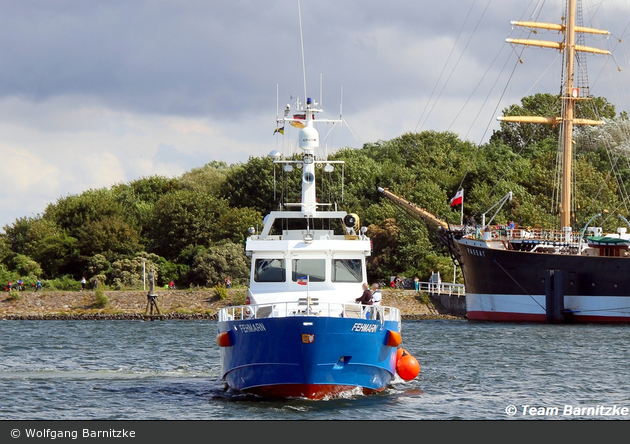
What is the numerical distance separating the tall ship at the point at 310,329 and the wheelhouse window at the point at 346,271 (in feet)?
0.11

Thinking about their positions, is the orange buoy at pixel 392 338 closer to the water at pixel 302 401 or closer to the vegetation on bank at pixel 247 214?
the water at pixel 302 401

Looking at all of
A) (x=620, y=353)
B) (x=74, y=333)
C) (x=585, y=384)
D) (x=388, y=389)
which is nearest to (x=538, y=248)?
(x=620, y=353)

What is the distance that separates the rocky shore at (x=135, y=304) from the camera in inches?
3113

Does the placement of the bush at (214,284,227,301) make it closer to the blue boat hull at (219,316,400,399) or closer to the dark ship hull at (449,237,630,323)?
the dark ship hull at (449,237,630,323)

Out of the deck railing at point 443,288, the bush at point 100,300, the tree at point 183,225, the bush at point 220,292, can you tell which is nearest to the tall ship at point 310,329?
the bush at point 220,292

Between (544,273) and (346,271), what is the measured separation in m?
40.9

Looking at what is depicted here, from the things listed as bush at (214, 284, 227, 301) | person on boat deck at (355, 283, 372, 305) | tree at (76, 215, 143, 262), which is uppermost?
tree at (76, 215, 143, 262)

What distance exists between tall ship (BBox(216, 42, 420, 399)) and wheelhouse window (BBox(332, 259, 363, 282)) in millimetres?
32

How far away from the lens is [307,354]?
88.4 feet

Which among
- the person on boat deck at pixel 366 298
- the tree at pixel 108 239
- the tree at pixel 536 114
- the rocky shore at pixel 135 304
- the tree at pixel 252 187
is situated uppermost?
the tree at pixel 536 114

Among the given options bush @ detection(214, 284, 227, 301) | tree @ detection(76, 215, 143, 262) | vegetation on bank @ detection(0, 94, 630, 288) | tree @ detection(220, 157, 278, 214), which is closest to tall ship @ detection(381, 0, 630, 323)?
vegetation on bank @ detection(0, 94, 630, 288)

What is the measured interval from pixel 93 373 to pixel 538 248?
136 ft

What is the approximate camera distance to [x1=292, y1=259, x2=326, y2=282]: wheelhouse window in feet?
106

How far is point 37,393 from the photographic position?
3178cm
